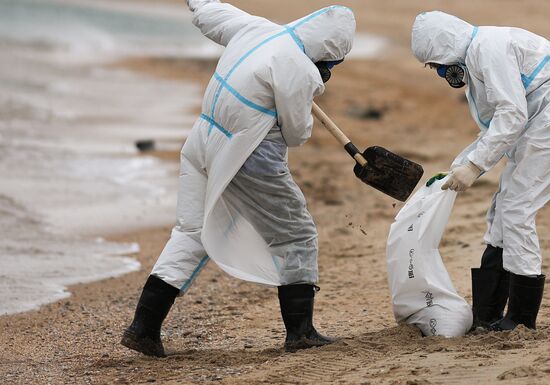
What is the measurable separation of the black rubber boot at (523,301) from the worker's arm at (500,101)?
24.8 inches

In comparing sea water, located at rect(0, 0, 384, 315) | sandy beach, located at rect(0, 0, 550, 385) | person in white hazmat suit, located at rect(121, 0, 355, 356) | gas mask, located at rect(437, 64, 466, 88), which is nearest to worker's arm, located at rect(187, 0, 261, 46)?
person in white hazmat suit, located at rect(121, 0, 355, 356)

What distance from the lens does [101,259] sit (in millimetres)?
8750

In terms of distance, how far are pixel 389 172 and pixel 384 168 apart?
34 mm

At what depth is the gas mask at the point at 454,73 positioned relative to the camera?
5.88m

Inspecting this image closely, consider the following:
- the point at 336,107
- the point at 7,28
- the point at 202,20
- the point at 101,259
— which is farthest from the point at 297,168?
the point at 7,28

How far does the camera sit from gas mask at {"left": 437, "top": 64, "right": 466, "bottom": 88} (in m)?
5.88

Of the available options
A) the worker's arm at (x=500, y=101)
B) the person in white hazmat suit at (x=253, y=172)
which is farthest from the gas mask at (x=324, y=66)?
the worker's arm at (x=500, y=101)

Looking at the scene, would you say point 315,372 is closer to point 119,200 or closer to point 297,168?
point 119,200

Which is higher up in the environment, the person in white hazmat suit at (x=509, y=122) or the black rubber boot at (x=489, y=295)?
the person in white hazmat suit at (x=509, y=122)

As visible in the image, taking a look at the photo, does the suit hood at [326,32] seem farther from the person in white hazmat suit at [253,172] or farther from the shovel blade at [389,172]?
the shovel blade at [389,172]

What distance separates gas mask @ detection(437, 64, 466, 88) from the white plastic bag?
1.73ft

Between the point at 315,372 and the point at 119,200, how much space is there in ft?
18.9

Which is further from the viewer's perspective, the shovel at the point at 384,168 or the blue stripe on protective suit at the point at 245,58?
the shovel at the point at 384,168

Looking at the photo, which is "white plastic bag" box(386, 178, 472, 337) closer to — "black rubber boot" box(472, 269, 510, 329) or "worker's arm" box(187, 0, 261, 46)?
"black rubber boot" box(472, 269, 510, 329)
